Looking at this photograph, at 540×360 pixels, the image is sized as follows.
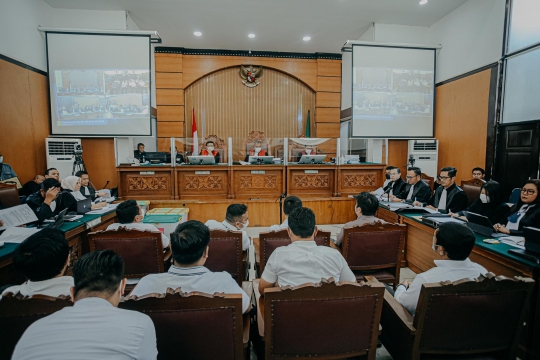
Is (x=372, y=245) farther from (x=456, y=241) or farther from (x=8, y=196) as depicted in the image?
(x=8, y=196)

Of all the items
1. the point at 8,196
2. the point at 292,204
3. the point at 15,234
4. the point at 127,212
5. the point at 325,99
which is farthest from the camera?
the point at 325,99

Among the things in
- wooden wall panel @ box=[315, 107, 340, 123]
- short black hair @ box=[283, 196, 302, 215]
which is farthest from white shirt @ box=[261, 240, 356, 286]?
wooden wall panel @ box=[315, 107, 340, 123]

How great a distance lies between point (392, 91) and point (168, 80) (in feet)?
18.8

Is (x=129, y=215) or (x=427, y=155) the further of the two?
(x=427, y=155)

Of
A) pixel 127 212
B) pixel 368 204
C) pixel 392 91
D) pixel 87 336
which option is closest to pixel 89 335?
pixel 87 336

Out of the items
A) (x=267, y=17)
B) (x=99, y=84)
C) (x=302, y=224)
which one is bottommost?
(x=302, y=224)

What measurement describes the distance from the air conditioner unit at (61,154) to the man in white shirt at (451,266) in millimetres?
6016

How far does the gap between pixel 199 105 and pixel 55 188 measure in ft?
19.3

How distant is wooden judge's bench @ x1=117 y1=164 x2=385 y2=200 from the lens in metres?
5.15

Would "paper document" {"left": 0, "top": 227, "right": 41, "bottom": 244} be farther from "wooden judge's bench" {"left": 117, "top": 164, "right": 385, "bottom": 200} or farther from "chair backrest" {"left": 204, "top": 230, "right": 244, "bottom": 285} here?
"wooden judge's bench" {"left": 117, "top": 164, "right": 385, "bottom": 200}

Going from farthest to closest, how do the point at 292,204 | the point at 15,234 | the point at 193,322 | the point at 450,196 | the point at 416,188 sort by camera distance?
the point at 416,188, the point at 450,196, the point at 292,204, the point at 15,234, the point at 193,322

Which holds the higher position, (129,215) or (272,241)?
(129,215)

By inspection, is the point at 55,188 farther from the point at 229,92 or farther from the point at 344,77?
the point at 344,77

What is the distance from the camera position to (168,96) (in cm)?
784
